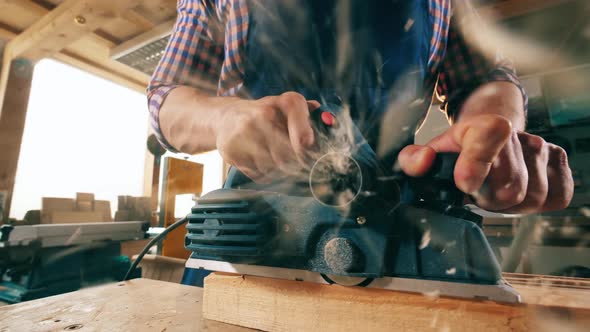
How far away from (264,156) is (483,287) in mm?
362

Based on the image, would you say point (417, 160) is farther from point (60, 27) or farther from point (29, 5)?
point (29, 5)

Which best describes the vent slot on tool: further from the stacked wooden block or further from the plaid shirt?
the stacked wooden block

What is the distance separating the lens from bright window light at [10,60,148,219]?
270 centimetres

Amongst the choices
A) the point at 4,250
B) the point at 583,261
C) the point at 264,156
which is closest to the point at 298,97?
the point at 264,156

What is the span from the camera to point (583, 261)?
69.4 inches

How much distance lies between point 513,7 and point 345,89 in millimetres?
2166

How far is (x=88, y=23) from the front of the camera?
2334mm

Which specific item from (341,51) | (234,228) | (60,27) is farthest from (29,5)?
(234,228)

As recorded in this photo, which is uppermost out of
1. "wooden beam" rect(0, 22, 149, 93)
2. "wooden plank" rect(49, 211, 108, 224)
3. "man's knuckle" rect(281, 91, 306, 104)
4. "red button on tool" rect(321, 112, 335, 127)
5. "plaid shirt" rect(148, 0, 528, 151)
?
"wooden beam" rect(0, 22, 149, 93)

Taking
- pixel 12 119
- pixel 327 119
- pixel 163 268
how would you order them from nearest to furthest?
pixel 327 119 < pixel 163 268 < pixel 12 119

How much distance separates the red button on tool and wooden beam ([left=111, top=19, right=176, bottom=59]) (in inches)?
101

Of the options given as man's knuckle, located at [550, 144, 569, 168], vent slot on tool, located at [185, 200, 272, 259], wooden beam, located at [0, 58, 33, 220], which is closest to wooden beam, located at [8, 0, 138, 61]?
wooden beam, located at [0, 58, 33, 220]

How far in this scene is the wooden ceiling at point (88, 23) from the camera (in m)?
2.17

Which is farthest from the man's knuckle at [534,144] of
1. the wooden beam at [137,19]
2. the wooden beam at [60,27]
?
the wooden beam at [137,19]
